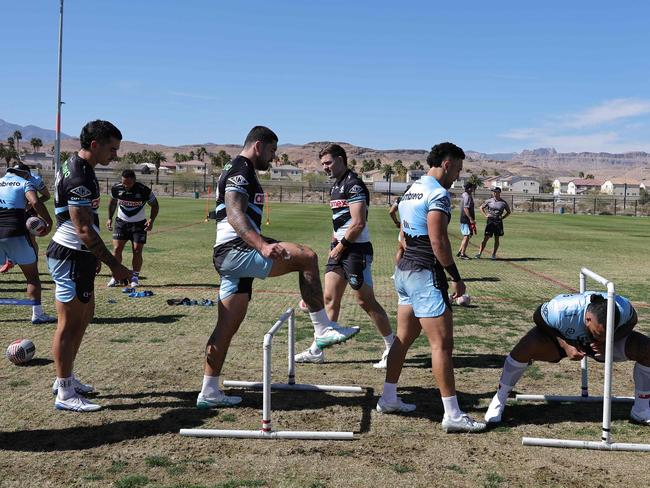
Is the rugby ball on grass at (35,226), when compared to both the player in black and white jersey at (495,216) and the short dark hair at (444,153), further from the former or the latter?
the player in black and white jersey at (495,216)

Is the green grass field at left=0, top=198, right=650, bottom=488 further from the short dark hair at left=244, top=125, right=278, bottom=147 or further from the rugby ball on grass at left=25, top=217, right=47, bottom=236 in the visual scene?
the short dark hair at left=244, top=125, right=278, bottom=147

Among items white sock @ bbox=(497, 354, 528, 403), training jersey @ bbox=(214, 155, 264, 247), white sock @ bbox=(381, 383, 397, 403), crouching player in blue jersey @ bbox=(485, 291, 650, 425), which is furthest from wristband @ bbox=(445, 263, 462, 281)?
training jersey @ bbox=(214, 155, 264, 247)

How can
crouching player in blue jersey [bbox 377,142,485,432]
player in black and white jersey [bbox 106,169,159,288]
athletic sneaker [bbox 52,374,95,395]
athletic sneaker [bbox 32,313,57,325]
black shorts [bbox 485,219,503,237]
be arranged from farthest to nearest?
1. black shorts [bbox 485,219,503,237]
2. player in black and white jersey [bbox 106,169,159,288]
3. athletic sneaker [bbox 32,313,57,325]
4. athletic sneaker [bbox 52,374,95,395]
5. crouching player in blue jersey [bbox 377,142,485,432]

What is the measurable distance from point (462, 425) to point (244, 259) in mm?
2092

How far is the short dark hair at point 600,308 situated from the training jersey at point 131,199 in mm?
8360

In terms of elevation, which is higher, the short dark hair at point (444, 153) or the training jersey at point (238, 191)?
the short dark hair at point (444, 153)

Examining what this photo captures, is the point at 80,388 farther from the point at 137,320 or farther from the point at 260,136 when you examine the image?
the point at 137,320

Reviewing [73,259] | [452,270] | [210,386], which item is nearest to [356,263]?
[452,270]

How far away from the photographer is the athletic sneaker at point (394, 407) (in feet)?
17.5

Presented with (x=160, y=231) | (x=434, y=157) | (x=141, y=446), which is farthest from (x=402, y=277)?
(x=160, y=231)

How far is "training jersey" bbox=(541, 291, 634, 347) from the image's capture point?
15.9 ft

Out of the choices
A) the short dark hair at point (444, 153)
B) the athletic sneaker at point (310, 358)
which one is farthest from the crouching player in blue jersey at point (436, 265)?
the athletic sneaker at point (310, 358)

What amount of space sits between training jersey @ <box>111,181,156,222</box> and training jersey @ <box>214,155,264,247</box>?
6.59 m

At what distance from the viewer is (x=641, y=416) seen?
522cm
